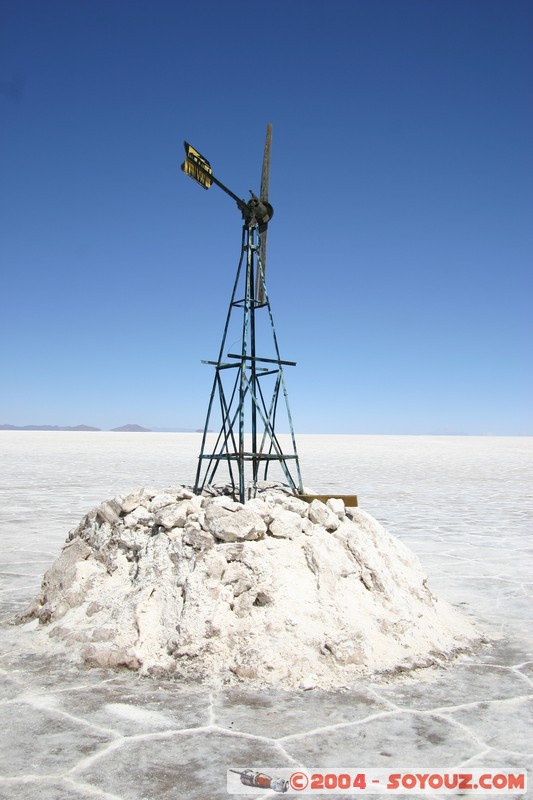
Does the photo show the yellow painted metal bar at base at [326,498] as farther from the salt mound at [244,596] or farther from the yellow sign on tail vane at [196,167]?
the yellow sign on tail vane at [196,167]

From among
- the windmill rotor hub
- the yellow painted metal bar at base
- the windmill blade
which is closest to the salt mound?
the yellow painted metal bar at base

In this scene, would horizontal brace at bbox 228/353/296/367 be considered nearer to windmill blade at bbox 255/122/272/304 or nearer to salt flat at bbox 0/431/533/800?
windmill blade at bbox 255/122/272/304

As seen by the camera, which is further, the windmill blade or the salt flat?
the windmill blade

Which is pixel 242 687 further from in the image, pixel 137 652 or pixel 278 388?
pixel 278 388

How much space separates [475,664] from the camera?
3678mm

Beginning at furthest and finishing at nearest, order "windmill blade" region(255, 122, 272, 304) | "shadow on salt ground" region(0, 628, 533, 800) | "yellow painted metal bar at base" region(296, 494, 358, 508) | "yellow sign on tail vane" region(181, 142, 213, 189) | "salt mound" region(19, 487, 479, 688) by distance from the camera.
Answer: "windmill blade" region(255, 122, 272, 304)
"yellow painted metal bar at base" region(296, 494, 358, 508)
"yellow sign on tail vane" region(181, 142, 213, 189)
"salt mound" region(19, 487, 479, 688)
"shadow on salt ground" region(0, 628, 533, 800)

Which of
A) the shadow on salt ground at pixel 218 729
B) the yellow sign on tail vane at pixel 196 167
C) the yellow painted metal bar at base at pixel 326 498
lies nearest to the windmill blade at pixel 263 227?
the yellow sign on tail vane at pixel 196 167

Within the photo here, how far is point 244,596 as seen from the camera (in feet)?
11.8

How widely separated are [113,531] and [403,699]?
223 cm

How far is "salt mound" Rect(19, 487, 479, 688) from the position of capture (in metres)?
3.43

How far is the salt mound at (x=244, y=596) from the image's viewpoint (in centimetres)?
343

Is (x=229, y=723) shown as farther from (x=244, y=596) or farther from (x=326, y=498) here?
(x=326, y=498)

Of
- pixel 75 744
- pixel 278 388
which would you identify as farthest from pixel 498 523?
pixel 75 744

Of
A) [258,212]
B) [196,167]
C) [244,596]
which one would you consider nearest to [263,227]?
[258,212]
